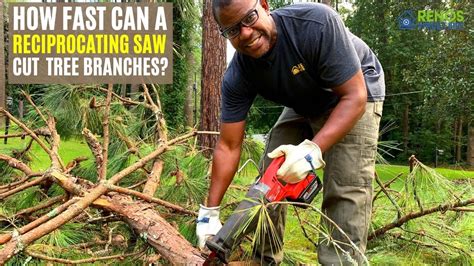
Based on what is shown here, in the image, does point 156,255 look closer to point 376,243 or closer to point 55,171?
point 55,171

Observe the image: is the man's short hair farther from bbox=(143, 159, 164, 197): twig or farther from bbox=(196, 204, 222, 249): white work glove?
bbox=(143, 159, 164, 197): twig

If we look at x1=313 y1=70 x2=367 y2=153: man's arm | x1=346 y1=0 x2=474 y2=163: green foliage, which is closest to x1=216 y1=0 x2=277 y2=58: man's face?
x1=313 y1=70 x2=367 y2=153: man's arm

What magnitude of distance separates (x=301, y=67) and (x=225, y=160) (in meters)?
0.38

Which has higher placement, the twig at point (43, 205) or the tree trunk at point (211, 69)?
the tree trunk at point (211, 69)

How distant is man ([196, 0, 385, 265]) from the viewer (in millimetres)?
1215

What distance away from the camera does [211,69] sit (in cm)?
351

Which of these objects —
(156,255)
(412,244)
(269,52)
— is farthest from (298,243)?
(269,52)

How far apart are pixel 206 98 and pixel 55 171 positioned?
6.07 ft

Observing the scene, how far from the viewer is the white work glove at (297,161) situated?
44.1 inches

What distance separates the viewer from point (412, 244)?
184cm

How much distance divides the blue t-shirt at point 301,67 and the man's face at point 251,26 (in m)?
0.03

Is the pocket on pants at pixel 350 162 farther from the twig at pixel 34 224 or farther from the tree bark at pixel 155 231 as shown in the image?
the twig at pixel 34 224

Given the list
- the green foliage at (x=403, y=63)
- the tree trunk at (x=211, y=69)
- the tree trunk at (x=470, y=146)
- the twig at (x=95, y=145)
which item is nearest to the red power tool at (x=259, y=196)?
the twig at (x=95, y=145)

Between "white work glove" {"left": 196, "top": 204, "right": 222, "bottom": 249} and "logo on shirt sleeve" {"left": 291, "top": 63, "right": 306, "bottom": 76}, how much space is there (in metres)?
0.45
